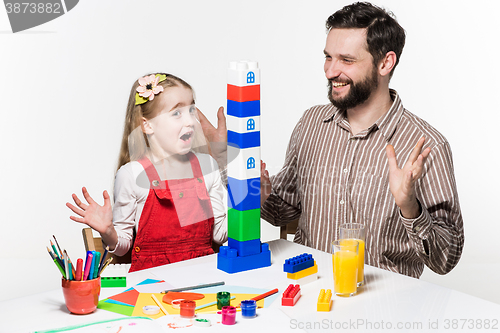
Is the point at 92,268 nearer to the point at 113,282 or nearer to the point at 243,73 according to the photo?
the point at 113,282

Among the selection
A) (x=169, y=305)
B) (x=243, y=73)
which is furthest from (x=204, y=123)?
(x=169, y=305)

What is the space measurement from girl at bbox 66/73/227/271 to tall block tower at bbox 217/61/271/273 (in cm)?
28

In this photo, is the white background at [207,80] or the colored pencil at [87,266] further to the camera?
the white background at [207,80]

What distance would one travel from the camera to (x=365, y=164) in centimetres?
214

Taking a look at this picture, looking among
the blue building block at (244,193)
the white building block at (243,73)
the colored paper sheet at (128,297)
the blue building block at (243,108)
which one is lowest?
the colored paper sheet at (128,297)

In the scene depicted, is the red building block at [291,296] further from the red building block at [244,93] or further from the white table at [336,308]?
the red building block at [244,93]

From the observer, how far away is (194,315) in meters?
1.42

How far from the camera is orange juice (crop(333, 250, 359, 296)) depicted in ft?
5.03

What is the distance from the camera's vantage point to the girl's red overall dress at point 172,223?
1.99 m

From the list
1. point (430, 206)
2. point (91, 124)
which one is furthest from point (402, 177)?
point (91, 124)

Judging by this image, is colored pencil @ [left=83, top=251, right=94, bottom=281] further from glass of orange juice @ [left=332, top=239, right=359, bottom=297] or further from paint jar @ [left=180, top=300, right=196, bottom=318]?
glass of orange juice @ [left=332, top=239, right=359, bottom=297]

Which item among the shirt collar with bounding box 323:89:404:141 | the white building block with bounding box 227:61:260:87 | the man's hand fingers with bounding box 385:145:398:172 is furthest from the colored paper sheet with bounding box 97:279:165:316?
the shirt collar with bounding box 323:89:404:141

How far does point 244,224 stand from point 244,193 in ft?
0.27

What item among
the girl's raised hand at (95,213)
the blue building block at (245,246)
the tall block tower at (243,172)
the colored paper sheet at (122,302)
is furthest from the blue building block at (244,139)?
the colored paper sheet at (122,302)
